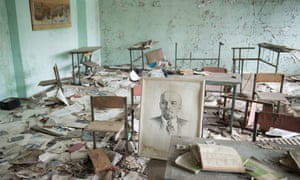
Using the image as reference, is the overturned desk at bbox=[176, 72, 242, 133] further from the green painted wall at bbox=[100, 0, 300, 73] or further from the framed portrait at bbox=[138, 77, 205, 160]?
the green painted wall at bbox=[100, 0, 300, 73]

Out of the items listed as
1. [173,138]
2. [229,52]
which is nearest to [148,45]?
[229,52]

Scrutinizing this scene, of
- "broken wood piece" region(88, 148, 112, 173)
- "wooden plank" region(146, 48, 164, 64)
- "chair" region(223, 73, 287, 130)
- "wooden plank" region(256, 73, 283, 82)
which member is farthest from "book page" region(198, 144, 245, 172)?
"wooden plank" region(146, 48, 164, 64)

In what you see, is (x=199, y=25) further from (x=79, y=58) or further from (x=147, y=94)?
(x=147, y=94)

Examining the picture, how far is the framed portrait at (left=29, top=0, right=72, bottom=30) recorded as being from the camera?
538 cm

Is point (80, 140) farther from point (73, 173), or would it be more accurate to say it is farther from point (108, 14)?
point (108, 14)

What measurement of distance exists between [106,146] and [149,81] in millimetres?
1097

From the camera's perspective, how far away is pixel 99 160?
2.92 meters

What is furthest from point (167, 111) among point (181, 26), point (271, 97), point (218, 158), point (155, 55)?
point (181, 26)

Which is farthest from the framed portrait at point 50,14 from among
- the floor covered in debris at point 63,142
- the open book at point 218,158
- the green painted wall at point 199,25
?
the open book at point 218,158

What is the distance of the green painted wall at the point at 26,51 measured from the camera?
4.79 meters

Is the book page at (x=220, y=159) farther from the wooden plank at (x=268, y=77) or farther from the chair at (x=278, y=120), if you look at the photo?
the wooden plank at (x=268, y=77)

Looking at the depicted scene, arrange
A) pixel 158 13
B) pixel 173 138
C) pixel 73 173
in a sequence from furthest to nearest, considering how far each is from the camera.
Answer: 1. pixel 158 13
2. pixel 73 173
3. pixel 173 138

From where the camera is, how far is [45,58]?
19.3ft

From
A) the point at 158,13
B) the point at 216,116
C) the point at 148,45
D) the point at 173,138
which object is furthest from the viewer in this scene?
the point at 158,13
